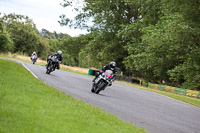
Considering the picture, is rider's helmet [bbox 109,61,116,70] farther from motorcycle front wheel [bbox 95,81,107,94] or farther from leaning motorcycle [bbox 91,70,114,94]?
motorcycle front wheel [bbox 95,81,107,94]

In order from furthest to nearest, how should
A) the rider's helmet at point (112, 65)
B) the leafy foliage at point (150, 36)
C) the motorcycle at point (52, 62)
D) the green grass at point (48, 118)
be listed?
the leafy foliage at point (150, 36) < the motorcycle at point (52, 62) < the rider's helmet at point (112, 65) < the green grass at point (48, 118)

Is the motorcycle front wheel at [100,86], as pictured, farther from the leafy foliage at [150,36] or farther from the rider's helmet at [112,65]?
the leafy foliage at [150,36]

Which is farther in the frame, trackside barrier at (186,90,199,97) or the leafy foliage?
trackside barrier at (186,90,199,97)

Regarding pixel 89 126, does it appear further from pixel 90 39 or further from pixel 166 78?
pixel 90 39

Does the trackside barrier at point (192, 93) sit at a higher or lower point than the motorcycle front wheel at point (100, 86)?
lower

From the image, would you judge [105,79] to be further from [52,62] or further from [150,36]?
[150,36]

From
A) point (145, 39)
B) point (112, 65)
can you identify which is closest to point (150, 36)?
point (145, 39)

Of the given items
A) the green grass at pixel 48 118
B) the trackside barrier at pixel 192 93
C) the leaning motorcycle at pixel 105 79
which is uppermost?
the leaning motorcycle at pixel 105 79

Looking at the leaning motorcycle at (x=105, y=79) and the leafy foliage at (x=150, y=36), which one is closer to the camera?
the leaning motorcycle at (x=105, y=79)

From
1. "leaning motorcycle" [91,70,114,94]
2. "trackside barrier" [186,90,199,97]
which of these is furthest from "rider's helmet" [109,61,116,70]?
"trackside barrier" [186,90,199,97]

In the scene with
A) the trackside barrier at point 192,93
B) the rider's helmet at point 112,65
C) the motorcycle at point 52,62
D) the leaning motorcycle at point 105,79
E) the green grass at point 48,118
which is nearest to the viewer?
the green grass at point 48,118

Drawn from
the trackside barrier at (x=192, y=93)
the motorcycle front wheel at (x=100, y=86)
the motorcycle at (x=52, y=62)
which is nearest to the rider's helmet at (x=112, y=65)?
the motorcycle front wheel at (x=100, y=86)

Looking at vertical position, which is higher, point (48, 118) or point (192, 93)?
point (48, 118)

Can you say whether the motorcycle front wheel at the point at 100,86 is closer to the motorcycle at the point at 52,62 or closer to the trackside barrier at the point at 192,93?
the motorcycle at the point at 52,62
